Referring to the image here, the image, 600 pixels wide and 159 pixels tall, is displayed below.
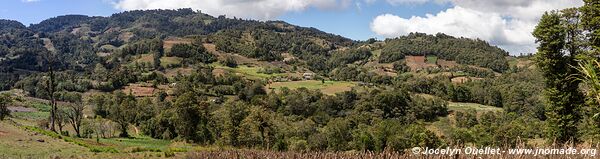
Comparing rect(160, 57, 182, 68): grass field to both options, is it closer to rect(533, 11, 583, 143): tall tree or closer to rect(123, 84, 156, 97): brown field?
rect(123, 84, 156, 97): brown field

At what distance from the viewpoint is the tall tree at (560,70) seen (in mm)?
27875

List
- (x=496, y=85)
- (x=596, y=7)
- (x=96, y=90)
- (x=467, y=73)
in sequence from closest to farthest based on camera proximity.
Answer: (x=596, y=7)
(x=96, y=90)
(x=496, y=85)
(x=467, y=73)

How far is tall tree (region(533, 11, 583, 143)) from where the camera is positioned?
91.5 feet

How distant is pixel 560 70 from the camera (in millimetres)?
28250

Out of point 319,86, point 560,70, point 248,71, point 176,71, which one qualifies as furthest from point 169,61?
point 560,70

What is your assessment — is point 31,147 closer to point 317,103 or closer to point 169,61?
point 317,103

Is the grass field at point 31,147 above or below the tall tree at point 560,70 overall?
below

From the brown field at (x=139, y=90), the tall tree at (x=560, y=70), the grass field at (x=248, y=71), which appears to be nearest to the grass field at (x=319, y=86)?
the grass field at (x=248, y=71)

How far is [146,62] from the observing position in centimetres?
17800

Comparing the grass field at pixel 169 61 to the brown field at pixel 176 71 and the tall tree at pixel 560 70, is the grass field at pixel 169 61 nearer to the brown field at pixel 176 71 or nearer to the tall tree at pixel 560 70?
the brown field at pixel 176 71

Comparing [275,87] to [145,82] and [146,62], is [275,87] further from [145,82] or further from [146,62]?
[146,62]

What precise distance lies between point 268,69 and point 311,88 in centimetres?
3960

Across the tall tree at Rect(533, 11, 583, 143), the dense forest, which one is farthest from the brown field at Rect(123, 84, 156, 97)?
the tall tree at Rect(533, 11, 583, 143)

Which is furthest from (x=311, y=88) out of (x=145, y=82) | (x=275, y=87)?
(x=145, y=82)
